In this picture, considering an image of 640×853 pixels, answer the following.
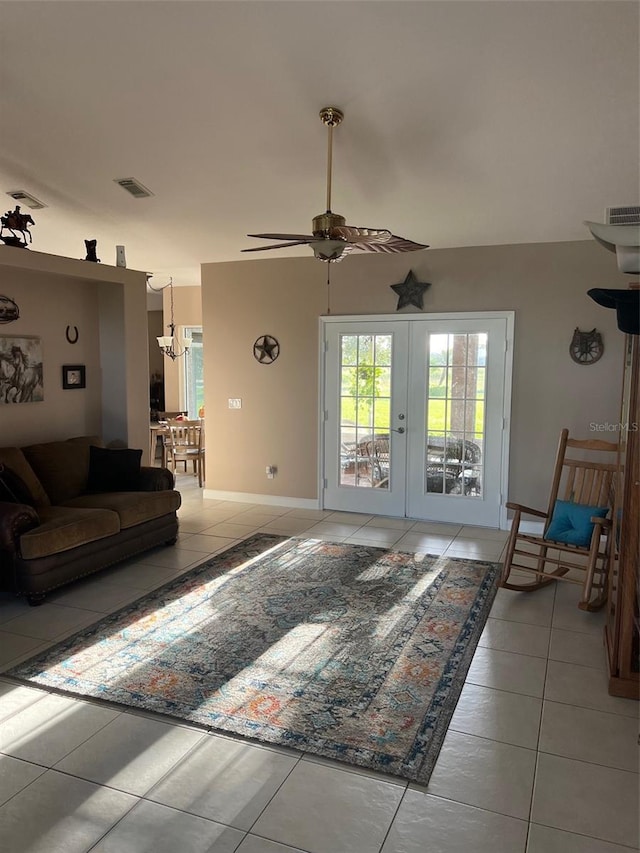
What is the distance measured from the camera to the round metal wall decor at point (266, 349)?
6.47 m

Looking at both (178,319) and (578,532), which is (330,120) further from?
(178,319)

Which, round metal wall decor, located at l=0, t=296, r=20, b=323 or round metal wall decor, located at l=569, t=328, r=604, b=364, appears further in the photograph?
round metal wall decor, located at l=569, t=328, r=604, b=364

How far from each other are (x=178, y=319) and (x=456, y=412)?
494 cm

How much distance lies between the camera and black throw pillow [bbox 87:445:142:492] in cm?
523

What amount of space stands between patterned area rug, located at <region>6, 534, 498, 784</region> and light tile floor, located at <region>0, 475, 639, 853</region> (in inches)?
4.6

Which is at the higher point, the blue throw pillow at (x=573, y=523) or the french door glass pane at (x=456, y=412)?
the french door glass pane at (x=456, y=412)

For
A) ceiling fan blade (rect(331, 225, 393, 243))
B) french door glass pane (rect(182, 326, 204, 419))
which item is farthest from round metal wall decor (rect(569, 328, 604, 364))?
french door glass pane (rect(182, 326, 204, 419))

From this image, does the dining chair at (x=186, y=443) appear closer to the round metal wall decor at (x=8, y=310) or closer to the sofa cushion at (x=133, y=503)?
the sofa cushion at (x=133, y=503)

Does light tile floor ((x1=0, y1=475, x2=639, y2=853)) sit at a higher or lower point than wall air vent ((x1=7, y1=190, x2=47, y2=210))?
lower

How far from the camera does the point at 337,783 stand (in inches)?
90.2

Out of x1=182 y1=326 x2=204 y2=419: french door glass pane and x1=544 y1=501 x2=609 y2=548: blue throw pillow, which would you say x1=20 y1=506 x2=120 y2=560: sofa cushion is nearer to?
x1=544 y1=501 x2=609 y2=548: blue throw pillow

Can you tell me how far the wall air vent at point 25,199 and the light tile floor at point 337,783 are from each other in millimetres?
3550

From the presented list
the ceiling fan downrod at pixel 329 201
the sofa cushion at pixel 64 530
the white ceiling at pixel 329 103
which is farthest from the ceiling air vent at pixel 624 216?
the sofa cushion at pixel 64 530

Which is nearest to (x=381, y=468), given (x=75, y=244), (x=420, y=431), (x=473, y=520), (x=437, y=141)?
(x=420, y=431)
